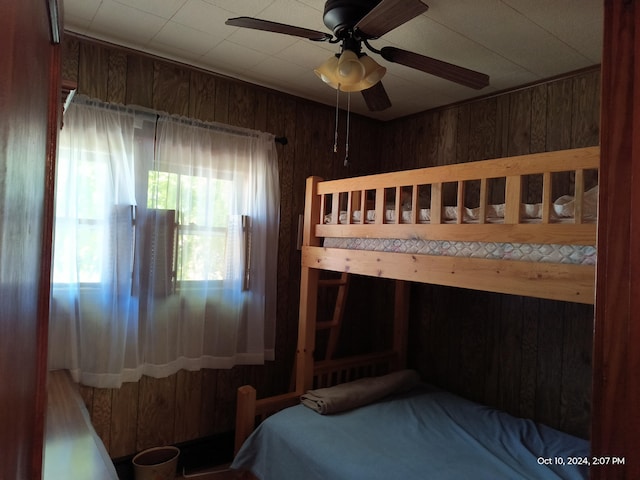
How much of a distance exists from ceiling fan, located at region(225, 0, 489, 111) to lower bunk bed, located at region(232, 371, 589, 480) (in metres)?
1.71

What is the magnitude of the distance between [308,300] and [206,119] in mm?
1416

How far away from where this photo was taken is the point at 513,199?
5.06ft

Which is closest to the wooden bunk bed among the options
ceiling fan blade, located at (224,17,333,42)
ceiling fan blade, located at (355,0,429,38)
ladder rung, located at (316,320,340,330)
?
ladder rung, located at (316,320,340,330)

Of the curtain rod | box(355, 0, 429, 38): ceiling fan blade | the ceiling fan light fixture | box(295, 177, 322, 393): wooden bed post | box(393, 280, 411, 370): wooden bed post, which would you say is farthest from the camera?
box(393, 280, 411, 370): wooden bed post

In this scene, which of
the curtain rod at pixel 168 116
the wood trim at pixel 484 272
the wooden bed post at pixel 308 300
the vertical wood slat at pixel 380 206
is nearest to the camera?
the wood trim at pixel 484 272

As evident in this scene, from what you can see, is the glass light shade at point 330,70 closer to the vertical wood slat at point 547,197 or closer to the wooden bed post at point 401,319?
the vertical wood slat at point 547,197

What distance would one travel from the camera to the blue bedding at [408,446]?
1750mm

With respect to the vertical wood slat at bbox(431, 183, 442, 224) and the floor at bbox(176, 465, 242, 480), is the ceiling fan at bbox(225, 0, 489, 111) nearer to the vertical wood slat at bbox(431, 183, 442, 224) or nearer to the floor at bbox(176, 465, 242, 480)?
the vertical wood slat at bbox(431, 183, 442, 224)

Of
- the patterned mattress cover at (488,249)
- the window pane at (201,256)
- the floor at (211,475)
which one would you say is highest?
the patterned mattress cover at (488,249)

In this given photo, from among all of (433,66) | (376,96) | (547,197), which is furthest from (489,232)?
(376,96)

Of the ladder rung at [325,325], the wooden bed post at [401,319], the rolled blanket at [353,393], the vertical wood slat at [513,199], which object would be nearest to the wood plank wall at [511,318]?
the wooden bed post at [401,319]

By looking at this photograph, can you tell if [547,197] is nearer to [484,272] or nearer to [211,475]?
[484,272]

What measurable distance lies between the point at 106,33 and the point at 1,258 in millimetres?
2370

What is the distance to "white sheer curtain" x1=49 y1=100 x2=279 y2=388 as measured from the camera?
7.01 feet
